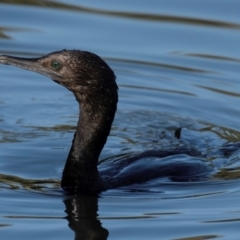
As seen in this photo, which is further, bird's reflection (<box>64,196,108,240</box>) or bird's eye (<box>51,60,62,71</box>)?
bird's eye (<box>51,60,62,71</box>)

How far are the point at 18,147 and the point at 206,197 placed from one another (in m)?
2.46

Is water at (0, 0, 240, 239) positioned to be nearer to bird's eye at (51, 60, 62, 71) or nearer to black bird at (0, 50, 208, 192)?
black bird at (0, 50, 208, 192)

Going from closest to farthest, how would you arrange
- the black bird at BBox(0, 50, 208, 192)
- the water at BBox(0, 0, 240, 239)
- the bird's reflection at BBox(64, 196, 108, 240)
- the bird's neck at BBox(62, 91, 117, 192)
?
the bird's reflection at BBox(64, 196, 108, 240), the water at BBox(0, 0, 240, 239), the black bird at BBox(0, 50, 208, 192), the bird's neck at BBox(62, 91, 117, 192)

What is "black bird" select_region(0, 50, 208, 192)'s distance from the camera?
32.7 feet

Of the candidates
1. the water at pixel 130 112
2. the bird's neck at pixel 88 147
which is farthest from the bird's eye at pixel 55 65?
the water at pixel 130 112

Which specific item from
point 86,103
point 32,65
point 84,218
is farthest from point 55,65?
point 84,218

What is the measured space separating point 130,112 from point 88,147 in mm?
2927

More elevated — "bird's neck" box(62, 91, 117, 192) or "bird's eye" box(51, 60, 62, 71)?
"bird's eye" box(51, 60, 62, 71)

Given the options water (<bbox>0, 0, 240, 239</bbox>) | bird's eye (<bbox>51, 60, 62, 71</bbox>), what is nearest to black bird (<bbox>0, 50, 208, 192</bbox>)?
bird's eye (<bbox>51, 60, 62, 71</bbox>)

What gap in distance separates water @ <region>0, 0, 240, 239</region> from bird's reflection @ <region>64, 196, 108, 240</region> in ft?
0.04

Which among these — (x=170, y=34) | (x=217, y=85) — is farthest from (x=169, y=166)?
Answer: (x=170, y=34)

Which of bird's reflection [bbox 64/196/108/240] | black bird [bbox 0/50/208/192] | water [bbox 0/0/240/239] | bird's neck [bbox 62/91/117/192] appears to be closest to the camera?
bird's reflection [bbox 64/196/108/240]

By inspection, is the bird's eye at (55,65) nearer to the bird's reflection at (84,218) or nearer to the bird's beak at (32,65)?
the bird's beak at (32,65)

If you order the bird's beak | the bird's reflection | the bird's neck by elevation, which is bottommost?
the bird's reflection
